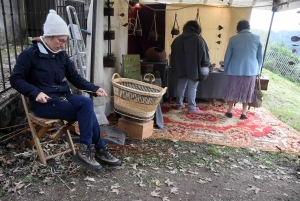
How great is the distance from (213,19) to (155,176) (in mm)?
4828

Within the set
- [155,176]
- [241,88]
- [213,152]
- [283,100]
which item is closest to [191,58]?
[241,88]

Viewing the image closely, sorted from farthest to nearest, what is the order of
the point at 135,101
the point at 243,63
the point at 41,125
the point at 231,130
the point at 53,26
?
the point at 243,63 → the point at 231,130 → the point at 135,101 → the point at 41,125 → the point at 53,26

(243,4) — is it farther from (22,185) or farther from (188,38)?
(22,185)

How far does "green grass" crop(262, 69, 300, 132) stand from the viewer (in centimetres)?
517

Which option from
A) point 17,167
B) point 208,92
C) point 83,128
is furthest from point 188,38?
point 17,167

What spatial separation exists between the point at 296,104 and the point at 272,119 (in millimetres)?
2016

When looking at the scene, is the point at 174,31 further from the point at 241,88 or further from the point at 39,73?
the point at 39,73

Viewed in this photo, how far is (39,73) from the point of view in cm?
240

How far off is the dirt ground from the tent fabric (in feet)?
12.6

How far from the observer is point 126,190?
7.91 feet

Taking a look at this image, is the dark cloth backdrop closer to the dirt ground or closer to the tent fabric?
the tent fabric

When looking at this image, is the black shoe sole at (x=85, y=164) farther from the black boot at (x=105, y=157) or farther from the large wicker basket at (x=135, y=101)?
the large wicker basket at (x=135, y=101)

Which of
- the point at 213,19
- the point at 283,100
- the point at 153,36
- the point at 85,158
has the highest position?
the point at 213,19

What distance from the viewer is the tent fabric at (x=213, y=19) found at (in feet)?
20.2
